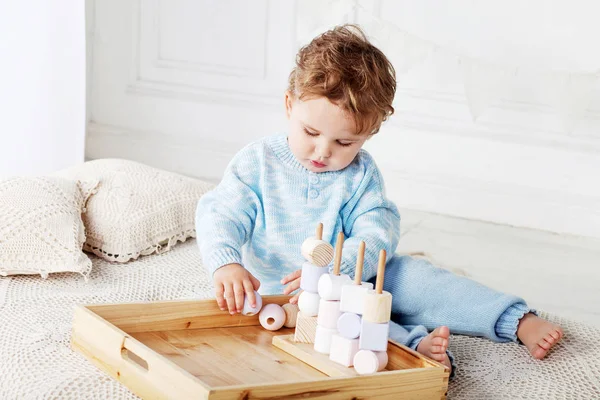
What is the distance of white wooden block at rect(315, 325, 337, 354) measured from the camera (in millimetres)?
1141

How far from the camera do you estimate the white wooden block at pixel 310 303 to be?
1181 mm

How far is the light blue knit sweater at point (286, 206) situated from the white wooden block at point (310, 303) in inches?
8.4

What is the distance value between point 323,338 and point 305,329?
5 cm

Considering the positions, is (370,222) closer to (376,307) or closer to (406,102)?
(376,307)

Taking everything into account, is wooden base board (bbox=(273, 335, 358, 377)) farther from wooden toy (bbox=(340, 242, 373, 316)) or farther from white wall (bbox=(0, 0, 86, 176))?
white wall (bbox=(0, 0, 86, 176))

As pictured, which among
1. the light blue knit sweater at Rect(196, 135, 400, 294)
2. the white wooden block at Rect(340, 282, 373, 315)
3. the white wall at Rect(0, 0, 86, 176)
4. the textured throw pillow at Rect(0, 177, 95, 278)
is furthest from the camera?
the white wall at Rect(0, 0, 86, 176)

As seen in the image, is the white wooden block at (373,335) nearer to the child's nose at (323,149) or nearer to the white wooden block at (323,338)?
the white wooden block at (323,338)

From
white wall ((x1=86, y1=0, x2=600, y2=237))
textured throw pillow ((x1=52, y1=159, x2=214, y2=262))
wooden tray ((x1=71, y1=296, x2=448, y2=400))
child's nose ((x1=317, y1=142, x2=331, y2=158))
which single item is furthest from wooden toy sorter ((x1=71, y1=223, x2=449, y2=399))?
white wall ((x1=86, y1=0, x2=600, y2=237))

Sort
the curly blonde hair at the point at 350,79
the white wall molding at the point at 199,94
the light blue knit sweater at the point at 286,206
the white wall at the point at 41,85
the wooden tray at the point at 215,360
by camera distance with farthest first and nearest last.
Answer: the white wall molding at the point at 199,94 → the white wall at the point at 41,85 → the light blue knit sweater at the point at 286,206 → the curly blonde hair at the point at 350,79 → the wooden tray at the point at 215,360

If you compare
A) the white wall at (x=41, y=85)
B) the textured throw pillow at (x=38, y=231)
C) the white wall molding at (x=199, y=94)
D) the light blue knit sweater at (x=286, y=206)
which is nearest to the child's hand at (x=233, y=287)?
the light blue knit sweater at (x=286, y=206)

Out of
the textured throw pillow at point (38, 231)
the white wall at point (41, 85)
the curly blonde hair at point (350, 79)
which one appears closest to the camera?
the curly blonde hair at point (350, 79)

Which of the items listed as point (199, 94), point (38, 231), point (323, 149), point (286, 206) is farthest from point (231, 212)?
point (199, 94)

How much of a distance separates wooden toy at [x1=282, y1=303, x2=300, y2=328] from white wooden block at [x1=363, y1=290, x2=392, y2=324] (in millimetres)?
235

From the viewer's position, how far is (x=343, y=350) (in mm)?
1105
